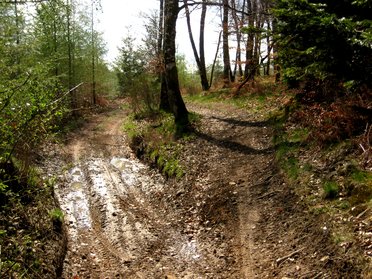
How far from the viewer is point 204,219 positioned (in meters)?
6.83

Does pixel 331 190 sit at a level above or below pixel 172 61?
below

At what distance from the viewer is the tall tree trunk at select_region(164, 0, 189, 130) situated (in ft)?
36.7

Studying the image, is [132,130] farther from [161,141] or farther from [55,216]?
[55,216]

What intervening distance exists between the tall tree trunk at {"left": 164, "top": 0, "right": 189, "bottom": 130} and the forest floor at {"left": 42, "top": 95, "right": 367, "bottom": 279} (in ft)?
2.95

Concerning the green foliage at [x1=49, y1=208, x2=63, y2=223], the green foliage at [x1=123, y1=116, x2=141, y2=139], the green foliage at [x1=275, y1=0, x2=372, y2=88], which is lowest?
the green foliage at [x1=49, y1=208, x2=63, y2=223]

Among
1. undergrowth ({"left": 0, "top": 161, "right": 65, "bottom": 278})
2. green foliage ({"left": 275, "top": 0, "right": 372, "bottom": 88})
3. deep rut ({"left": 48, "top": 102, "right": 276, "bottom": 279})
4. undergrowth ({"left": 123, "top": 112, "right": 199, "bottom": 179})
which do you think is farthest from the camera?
undergrowth ({"left": 123, "top": 112, "right": 199, "bottom": 179})

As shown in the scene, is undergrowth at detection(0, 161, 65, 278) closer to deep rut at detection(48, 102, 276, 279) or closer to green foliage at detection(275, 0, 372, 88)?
deep rut at detection(48, 102, 276, 279)

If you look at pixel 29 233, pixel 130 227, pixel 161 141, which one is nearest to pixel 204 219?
pixel 130 227

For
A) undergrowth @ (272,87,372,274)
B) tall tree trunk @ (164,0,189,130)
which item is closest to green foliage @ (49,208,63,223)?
undergrowth @ (272,87,372,274)

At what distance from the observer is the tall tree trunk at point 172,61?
36.7 feet

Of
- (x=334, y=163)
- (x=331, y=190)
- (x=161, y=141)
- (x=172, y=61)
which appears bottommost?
(x=331, y=190)

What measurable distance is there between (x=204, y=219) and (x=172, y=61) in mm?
6368

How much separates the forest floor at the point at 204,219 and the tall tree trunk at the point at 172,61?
900 mm

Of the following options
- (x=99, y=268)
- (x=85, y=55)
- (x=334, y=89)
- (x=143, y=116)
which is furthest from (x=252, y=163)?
(x=85, y=55)
